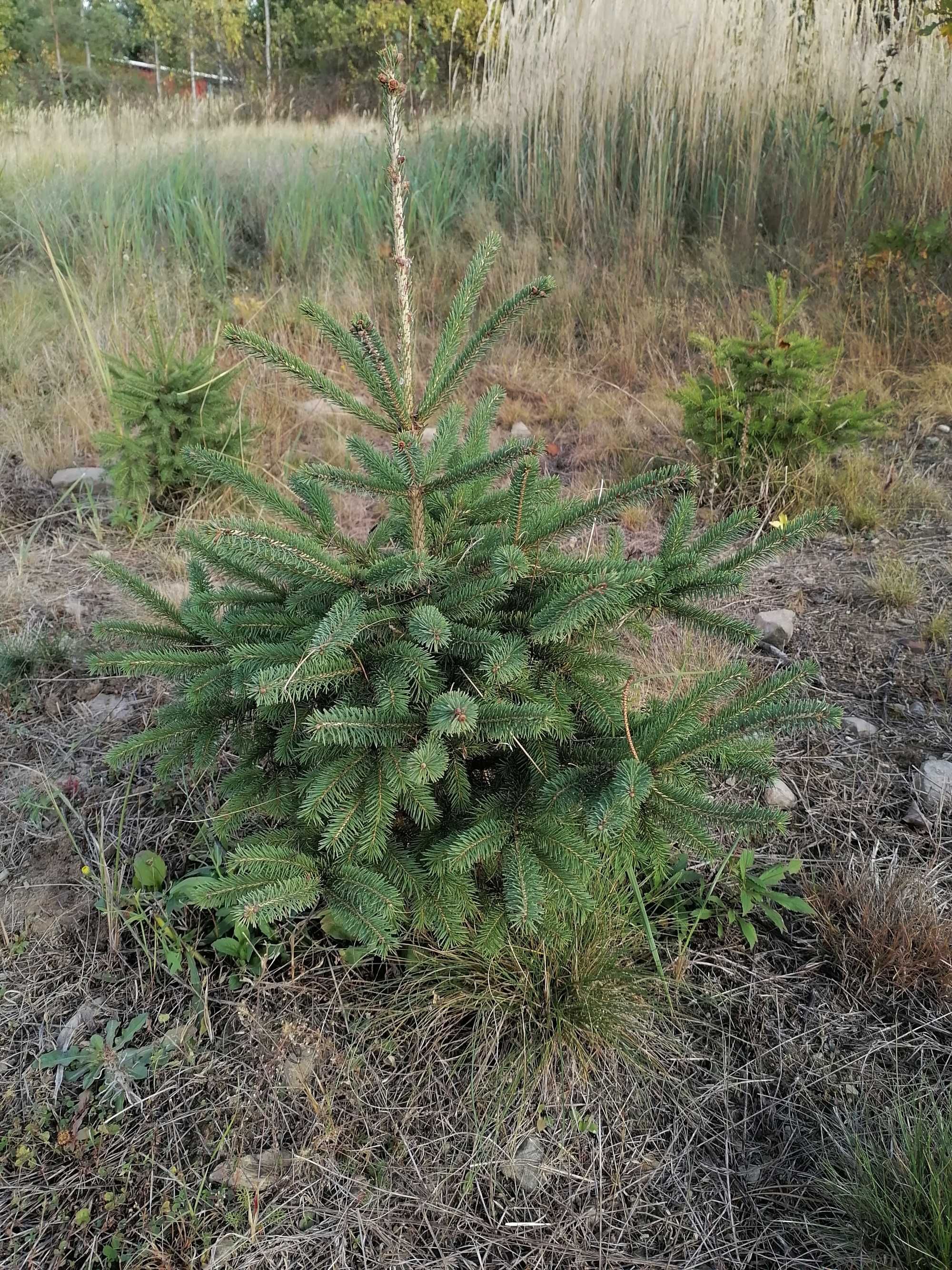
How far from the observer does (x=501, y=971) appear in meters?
1.70

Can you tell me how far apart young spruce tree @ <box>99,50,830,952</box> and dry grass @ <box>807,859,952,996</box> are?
49 centimetres

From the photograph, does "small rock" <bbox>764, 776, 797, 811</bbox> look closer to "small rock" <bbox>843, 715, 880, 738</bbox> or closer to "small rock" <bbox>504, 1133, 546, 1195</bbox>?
"small rock" <bbox>843, 715, 880, 738</bbox>

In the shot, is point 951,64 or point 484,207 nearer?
point 951,64

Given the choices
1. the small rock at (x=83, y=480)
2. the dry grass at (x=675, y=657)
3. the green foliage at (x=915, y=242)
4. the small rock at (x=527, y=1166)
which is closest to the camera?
the small rock at (x=527, y=1166)

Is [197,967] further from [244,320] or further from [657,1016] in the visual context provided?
[244,320]

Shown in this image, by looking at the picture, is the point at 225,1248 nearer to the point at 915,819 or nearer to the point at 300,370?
the point at 300,370

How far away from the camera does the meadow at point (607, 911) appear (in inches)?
57.7

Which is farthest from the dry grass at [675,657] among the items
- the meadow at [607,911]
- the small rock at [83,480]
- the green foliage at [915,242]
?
the green foliage at [915,242]

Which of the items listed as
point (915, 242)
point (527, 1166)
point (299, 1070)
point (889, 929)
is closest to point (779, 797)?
point (889, 929)

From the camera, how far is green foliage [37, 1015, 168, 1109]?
5.18 feet

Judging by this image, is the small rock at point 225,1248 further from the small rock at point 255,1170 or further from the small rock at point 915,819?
the small rock at point 915,819

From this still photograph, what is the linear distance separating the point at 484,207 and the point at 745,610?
428 cm

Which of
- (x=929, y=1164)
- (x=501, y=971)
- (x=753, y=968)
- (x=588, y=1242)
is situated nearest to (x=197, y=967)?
(x=501, y=971)

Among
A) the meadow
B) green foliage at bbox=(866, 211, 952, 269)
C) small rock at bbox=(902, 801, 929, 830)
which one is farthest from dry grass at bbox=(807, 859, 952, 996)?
green foliage at bbox=(866, 211, 952, 269)
